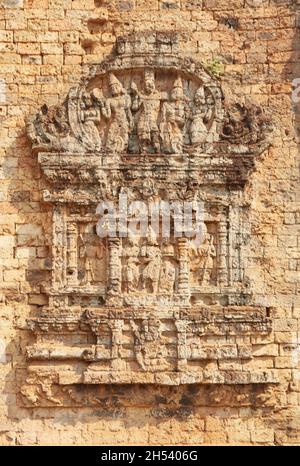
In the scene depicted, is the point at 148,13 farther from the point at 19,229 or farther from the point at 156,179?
the point at 19,229

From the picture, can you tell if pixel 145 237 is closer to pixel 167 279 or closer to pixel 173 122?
pixel 167 279

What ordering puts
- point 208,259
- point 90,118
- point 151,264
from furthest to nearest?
point 90,118, point 208,259, point 151,264

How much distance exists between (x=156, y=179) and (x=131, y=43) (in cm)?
→ 149

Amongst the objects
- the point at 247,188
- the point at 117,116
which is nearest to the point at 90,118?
the point at 117,116

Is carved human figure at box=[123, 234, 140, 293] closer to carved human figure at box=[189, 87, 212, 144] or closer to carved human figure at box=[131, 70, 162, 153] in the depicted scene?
carved human figure at box=[131, 70, 162, 153]

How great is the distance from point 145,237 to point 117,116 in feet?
4.36

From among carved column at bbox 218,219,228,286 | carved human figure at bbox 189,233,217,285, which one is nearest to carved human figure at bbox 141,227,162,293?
carved human figure at bbox 189,233,217,285

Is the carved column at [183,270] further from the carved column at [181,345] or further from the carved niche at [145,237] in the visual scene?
the carved column at [181,345]

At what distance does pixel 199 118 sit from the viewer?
9.20 m

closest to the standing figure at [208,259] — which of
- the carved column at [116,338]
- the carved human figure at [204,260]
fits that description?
the carved human figure at [204,260]

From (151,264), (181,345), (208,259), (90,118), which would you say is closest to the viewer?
(181,345)

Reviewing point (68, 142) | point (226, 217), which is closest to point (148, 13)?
point (68, 142)

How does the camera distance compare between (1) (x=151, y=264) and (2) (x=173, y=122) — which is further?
(2) (x=173, y=122)

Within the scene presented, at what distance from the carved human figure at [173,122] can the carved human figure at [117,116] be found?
0.37 metres
